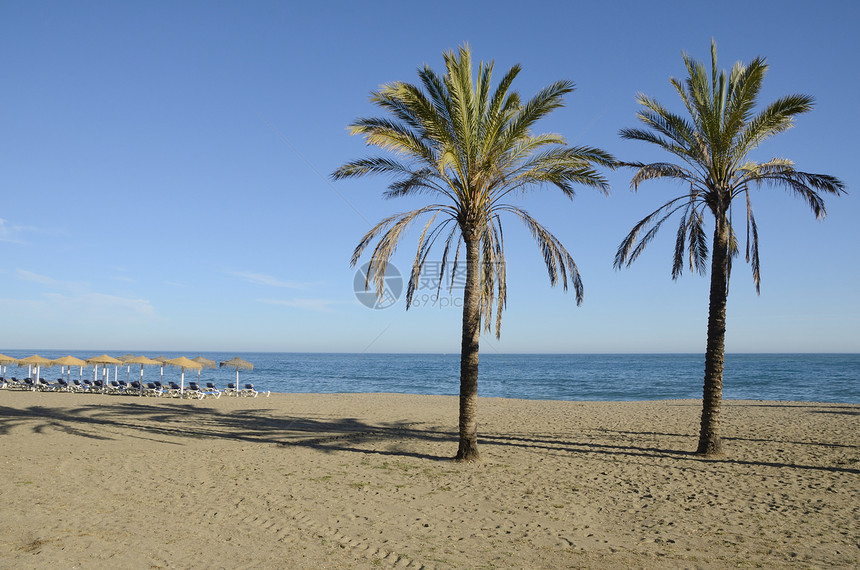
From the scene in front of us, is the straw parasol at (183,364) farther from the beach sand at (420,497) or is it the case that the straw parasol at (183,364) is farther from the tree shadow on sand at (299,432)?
the beach sand at (420,497)

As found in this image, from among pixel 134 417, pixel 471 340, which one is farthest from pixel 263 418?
pixel 471 340

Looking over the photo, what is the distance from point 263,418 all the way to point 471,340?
33.8 ft

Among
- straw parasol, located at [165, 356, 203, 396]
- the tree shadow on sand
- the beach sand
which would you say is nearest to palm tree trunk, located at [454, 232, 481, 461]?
the beach sand

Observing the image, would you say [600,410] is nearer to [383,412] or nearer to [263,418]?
[383,412]

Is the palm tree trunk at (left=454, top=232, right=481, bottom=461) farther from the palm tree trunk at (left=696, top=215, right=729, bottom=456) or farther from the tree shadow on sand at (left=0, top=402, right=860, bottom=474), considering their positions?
the palm tree trunk at (left=696, top=215, right=729, bottom=456)

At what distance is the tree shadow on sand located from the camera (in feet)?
40.3

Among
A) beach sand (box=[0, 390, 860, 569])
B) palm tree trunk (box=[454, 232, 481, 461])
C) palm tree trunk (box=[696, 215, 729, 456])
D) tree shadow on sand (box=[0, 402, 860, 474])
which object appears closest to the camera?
beach sand (box=[0, 390, 860, 569])

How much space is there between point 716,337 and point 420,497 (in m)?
7.34

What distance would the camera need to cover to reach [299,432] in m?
15.0

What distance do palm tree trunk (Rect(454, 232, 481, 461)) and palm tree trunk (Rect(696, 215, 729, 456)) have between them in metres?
5.04

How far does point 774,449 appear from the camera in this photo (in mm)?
12148

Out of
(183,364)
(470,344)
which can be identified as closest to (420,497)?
(470,344)

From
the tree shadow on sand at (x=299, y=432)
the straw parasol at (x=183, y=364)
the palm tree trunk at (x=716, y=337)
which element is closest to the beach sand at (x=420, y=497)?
the tree shadow on sand at (x=299, y=432)

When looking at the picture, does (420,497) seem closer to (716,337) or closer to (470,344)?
(470,344)
